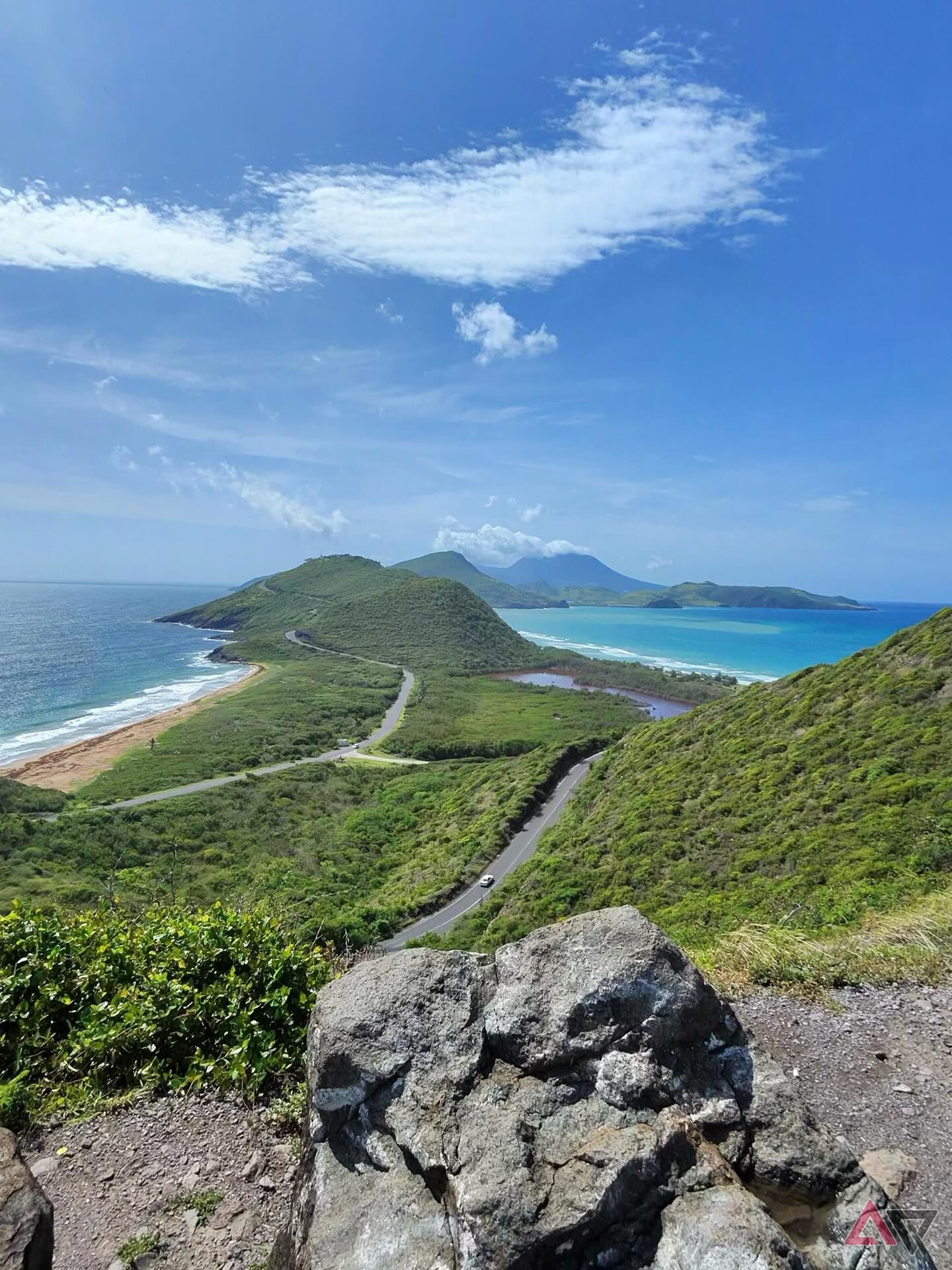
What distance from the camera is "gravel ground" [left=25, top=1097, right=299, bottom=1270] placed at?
3.83 m

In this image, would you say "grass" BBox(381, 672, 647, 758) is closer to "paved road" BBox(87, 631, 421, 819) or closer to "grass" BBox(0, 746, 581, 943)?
"paved road" BBox(87, 631, 421, 819)

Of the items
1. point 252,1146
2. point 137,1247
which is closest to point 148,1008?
point 252,1146

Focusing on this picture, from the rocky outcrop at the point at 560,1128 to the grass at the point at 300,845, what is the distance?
57.6 feet

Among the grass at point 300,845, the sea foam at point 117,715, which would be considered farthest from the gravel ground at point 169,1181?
the sea foam at point 117,715

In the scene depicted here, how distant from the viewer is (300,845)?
1559 inches

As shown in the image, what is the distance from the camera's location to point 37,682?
3775 inches

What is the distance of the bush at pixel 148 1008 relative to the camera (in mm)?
5273

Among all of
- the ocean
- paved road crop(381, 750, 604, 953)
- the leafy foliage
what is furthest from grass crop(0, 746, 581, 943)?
the ocean

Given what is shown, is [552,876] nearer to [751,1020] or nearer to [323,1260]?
[751,1020]

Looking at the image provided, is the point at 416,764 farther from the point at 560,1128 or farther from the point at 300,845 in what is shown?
the point at 560,1128

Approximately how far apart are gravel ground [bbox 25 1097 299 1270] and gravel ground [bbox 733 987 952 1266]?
13.6 feet

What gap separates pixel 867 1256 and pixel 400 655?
425ft

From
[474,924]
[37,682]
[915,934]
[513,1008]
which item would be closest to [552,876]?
[474,924]

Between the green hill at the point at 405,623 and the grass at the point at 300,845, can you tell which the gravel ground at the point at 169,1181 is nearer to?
the grass at the point at 300,845
